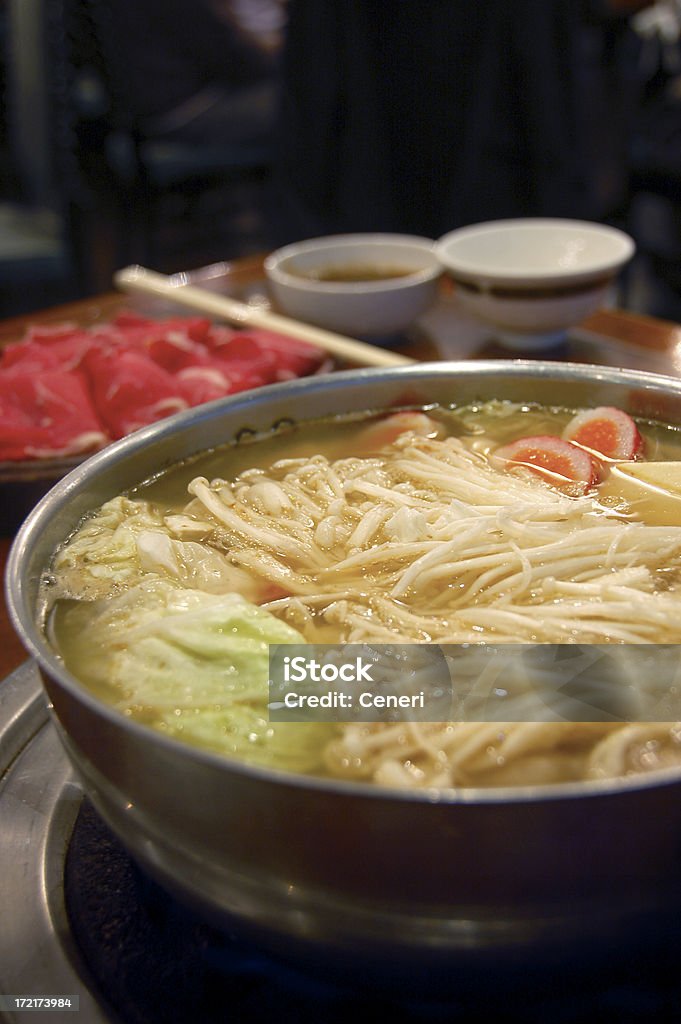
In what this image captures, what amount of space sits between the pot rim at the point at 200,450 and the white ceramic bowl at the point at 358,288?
1235 mm

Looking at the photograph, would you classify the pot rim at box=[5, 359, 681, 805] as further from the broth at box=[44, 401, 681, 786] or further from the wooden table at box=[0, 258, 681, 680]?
the wooden table at box=[0, 258, 681, 680]

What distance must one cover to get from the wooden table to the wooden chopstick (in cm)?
11

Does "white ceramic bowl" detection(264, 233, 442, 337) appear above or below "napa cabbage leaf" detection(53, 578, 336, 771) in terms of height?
below

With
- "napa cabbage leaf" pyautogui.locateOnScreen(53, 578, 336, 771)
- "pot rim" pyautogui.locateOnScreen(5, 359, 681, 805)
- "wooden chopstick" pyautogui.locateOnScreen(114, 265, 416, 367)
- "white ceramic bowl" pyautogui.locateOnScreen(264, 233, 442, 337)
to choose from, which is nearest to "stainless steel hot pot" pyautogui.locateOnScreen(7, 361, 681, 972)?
"pot rim" pyautogui.locateOnScreen(5, 359, 681, 805)

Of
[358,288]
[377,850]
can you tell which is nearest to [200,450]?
[377,850]

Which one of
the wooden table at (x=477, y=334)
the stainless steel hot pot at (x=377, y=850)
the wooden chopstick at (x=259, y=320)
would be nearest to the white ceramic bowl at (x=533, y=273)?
the wooden table at (x=477, y=334)

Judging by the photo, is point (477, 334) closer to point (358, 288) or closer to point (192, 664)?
point (358, 288)

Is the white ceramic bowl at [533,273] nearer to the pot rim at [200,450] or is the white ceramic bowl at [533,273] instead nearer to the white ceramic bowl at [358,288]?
the white ceramic bowl at [358,288]

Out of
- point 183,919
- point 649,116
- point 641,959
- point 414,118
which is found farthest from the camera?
point 649,116

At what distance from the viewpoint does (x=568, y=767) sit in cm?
98

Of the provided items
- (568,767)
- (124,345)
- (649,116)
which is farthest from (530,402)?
(649,116)

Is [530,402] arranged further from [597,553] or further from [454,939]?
[454,939]

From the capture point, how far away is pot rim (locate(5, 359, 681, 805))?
722 millimetres

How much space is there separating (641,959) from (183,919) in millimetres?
531
